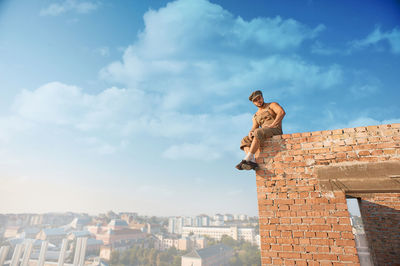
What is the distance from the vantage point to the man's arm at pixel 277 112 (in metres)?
3.45

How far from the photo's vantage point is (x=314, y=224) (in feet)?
8.82

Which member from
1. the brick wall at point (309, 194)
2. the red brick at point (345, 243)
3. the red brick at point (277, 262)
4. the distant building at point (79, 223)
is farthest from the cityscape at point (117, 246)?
the red brick at point (345, 243)

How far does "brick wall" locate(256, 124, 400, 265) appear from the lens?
8.44 ft

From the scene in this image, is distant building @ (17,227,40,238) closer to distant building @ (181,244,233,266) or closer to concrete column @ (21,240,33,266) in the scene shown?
concrete column @ (21,240,33,266)

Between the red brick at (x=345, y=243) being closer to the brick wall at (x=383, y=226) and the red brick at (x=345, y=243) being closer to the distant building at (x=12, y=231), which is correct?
the brick wall at (x=383, y=226)

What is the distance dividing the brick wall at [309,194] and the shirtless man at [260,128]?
148 mm

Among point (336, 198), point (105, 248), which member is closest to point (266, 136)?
point (336, 198)

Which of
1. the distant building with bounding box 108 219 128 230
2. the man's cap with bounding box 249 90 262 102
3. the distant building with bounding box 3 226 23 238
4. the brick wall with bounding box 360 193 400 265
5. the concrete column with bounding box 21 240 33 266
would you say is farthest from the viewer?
the distant building with bounding box 3 226 23 238

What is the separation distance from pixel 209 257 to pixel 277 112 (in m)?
71.8

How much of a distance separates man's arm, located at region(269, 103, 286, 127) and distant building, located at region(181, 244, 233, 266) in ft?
221

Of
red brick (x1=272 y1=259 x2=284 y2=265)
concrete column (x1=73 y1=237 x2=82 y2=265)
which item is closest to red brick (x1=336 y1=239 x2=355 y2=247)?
red brick (x1=272 y1=259 x2=284 y2=265)

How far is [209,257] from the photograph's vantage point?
63.1m

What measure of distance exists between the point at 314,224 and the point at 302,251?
39cm

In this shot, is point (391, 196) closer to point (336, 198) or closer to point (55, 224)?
point (336, 198)
